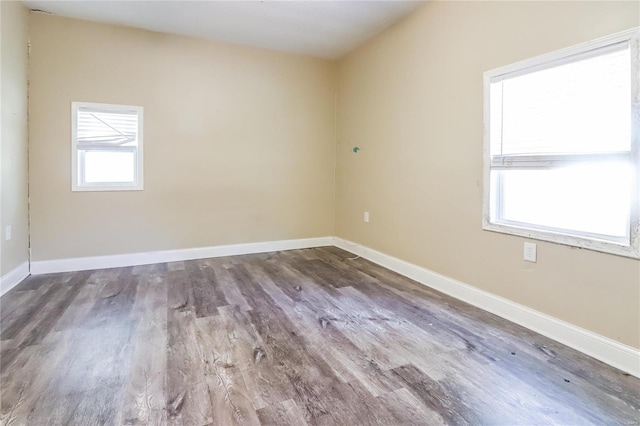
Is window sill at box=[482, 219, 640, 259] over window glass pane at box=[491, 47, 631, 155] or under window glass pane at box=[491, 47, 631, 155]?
under

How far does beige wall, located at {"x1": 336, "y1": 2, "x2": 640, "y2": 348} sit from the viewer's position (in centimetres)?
193

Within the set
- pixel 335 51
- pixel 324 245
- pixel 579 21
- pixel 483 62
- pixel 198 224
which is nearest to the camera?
pixel 579 21

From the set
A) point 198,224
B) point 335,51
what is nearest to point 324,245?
point 198,224

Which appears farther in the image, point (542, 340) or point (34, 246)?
point (34, 246)

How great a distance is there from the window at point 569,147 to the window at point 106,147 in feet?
12.3

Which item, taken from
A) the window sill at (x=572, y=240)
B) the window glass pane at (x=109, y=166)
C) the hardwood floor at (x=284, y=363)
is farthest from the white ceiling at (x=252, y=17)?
the hardwood floor at (x=284, y=363)

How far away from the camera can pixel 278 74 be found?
4.52 metres

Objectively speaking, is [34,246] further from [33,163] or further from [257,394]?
[257,394]

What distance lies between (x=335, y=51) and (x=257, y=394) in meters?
4.29

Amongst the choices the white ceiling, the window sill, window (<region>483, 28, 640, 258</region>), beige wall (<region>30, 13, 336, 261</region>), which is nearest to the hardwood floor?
the window sill

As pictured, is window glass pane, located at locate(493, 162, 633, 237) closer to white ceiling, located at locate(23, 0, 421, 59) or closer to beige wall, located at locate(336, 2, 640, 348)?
beige wall, located at locate(336, 2, 640, 348)

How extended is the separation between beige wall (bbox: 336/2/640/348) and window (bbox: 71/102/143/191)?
2.74 metres

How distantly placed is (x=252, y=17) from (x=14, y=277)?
350 cm

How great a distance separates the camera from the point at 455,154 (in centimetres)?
286
